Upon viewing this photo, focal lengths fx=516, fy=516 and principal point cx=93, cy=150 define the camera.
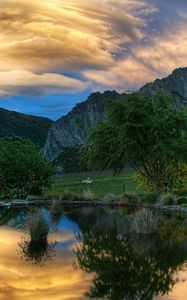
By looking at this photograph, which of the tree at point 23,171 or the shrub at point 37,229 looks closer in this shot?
the shrub at point 37,229

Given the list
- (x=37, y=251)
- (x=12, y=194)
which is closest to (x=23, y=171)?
(x=12, y=194)

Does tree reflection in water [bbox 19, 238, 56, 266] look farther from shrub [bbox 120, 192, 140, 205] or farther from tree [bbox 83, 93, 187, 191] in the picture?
shrub [bbox 120, 192, 140, 205]

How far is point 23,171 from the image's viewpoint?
50312 millimetres

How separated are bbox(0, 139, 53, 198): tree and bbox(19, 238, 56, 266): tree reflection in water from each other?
1161 inches

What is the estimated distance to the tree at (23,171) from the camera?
50000 mm

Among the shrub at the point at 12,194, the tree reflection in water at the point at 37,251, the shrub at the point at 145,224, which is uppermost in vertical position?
the shrub at the point at 12,194

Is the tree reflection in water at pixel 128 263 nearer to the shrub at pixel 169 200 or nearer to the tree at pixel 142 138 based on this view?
the shrub at pixel 169 200

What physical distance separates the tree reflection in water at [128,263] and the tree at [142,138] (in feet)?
56.9

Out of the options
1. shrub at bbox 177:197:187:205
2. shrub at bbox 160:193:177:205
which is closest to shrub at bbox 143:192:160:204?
shrub at bbox 160:193:177:205

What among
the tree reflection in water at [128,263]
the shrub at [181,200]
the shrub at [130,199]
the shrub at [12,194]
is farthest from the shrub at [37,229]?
the shrub at [12,194]

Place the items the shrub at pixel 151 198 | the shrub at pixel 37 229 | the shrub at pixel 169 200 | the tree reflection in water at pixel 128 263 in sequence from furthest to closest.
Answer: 1. the shrub at pixel 151 198
2. the shrub at pixel 169 200
3. the shrub at pixel 37 229
4. the tree reflection in water at pixel 128 263

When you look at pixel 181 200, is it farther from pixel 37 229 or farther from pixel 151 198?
pixel 37 229

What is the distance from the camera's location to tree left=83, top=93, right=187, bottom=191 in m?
38.8

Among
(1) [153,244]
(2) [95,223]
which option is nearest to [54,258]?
(1) [153,244]
